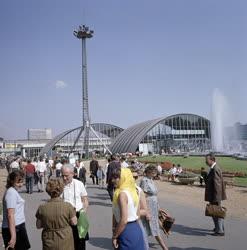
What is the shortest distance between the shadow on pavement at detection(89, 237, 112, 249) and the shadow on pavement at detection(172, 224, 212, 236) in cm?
186

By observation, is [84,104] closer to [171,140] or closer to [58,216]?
[171,140]

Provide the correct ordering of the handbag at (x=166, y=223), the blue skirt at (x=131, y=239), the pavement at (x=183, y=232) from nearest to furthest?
the blue skirt at (x=131, y=239) → the pavement at (x=183, y=232) → the handbag at (x=166, y=223)

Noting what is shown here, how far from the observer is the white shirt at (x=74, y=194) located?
6812 mm

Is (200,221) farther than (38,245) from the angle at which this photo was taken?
Yes

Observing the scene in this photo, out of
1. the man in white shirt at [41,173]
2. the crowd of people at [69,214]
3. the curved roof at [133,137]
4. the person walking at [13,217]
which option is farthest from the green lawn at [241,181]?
→ the curved roof at [133,137]

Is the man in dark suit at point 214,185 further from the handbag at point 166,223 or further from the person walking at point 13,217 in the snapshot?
the person walking at point 13,217

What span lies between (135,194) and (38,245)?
4474 millimetres

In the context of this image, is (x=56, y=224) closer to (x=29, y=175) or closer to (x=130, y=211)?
(x=130, y=211)

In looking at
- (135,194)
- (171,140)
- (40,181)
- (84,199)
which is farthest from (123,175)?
(171,140)

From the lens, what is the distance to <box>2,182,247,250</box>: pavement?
29.9 ft

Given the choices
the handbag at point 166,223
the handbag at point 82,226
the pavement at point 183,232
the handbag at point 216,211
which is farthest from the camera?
the handbag at point 216,211

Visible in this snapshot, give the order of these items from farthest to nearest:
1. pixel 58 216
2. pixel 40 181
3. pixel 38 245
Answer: pixel 40 181, pixel 38 245, pixel 58 216

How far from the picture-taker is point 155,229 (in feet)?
27.6

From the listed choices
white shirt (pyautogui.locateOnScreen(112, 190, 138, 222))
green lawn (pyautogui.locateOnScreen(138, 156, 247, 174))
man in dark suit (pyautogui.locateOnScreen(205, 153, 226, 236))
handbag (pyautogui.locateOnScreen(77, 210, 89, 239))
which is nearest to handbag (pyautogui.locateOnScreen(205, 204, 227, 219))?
man in dark suit (pyautogui.locateOnScreen(205, 153, 226, 236))
